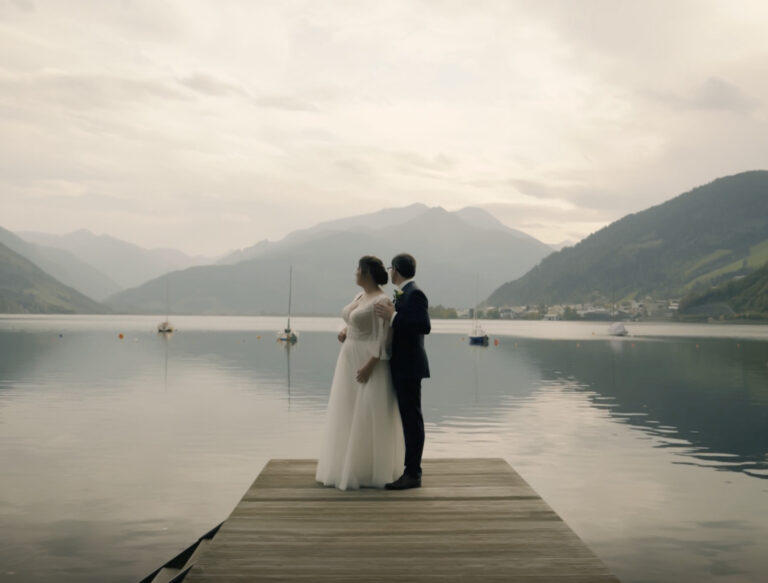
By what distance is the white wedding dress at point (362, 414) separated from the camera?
934 cm

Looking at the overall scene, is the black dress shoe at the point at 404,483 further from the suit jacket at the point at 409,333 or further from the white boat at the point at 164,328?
the white boat at the point at 164,328

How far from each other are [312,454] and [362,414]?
12654 millimetres

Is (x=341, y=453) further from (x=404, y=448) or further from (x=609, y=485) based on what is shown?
(x=609, y=485)

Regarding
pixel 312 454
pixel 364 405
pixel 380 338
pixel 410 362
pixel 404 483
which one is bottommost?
pixel 312 454

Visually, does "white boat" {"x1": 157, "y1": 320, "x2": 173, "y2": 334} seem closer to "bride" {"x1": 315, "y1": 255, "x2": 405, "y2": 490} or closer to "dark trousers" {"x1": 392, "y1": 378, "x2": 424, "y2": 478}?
"bride" {"x1": 315, "y1": 255, "x2": 405, "y2": 490}

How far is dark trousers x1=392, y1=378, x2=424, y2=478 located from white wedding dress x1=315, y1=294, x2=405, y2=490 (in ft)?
0.55

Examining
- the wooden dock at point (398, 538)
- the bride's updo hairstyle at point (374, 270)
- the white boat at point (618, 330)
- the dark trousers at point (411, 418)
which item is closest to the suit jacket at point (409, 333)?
the dark trousers at point (411, 418)

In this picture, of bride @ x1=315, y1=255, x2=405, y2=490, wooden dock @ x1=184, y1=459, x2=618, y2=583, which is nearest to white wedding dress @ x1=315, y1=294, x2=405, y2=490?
bride @ x1=315, y1=255, x2=405, y2=490

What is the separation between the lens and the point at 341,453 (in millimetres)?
9492

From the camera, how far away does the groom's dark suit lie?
9.12 metres

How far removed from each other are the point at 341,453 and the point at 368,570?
10.1 feet

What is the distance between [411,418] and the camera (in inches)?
371

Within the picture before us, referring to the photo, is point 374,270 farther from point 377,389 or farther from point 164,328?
point 164,328

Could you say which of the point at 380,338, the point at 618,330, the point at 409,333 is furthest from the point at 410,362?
the point at 618,330
